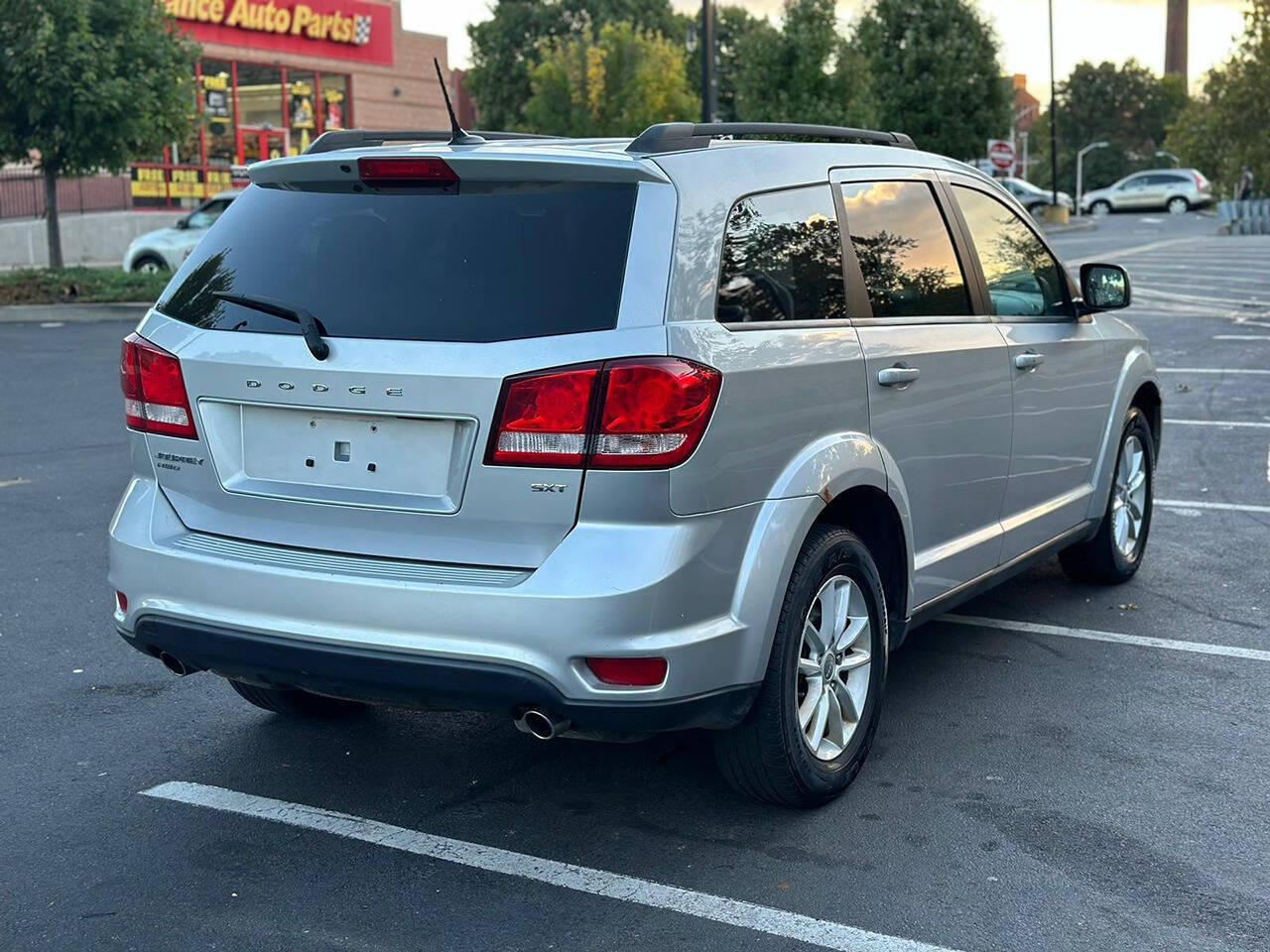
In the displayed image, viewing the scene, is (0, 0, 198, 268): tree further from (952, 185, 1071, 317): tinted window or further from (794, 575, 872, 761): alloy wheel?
(794, 575, 872, 761): alloy wheel

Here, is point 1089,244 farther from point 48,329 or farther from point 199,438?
point 199,438

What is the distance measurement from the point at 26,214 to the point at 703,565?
33.7 metres

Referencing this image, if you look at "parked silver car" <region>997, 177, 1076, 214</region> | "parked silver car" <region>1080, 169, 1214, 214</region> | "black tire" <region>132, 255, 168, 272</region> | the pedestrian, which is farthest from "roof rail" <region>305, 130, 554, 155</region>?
"parked silver car" <region>1080, 169, 1214, 214</region>

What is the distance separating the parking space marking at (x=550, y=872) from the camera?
354cm

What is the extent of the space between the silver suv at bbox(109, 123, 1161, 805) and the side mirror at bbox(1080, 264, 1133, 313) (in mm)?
1598

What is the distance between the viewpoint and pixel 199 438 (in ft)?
13.3

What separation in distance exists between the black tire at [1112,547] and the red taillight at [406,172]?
3.57 m

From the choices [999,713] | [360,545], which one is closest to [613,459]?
[360,545]

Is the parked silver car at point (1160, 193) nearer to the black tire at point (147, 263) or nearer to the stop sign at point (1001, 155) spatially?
the stop sign at point (1001, 155)

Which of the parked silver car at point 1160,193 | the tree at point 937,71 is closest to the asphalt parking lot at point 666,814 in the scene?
the tree at point 937,71

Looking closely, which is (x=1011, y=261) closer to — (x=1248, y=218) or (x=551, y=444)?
(x=551, y=444)

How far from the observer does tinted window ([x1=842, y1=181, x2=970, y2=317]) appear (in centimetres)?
466

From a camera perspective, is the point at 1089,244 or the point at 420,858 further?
the point at 1089,244

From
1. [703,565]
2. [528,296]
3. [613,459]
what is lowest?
[703,565]
